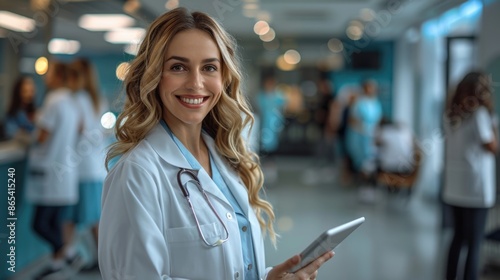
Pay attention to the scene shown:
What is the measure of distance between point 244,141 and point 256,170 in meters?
0.10

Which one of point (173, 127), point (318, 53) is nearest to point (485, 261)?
point (173, 127)

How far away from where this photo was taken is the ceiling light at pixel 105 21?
4.52 metres

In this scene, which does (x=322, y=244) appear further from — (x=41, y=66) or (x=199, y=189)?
(x=41, y=66)

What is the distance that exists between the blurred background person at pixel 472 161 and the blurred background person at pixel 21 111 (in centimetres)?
288

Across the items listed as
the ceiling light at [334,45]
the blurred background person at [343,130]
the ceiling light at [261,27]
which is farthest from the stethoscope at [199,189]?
the ceiling light at [334,45]

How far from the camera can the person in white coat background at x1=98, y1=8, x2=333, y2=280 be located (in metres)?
1.14

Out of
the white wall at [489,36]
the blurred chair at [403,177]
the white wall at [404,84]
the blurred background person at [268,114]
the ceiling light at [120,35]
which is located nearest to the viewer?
the white wall at [489,36]

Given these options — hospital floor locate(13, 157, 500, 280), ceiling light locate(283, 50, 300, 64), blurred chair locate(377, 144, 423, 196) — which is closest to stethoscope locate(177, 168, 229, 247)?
hospital floor locate(13, 157, 500, 280)

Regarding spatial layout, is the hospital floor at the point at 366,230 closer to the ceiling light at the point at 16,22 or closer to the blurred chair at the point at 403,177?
the blurred chair at the point at 403,177

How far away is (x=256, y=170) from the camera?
5.29ft

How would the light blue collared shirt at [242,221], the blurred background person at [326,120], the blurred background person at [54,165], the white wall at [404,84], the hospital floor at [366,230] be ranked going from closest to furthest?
1. the light blue collared shirt at [242,221]
2. the blurred background person at [54,165]
3. the hospital floor at [366,230]
4. the white wall at [404,84]
5. the blurred background person at [326,120]

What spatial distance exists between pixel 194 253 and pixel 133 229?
0.59 ft

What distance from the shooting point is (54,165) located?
3668mm

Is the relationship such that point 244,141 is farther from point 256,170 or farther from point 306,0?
point 306,0
